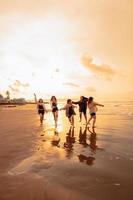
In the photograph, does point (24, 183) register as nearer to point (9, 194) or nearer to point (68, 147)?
point (9, 194)

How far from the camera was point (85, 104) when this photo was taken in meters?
22.6

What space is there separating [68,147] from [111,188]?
16.4 feet

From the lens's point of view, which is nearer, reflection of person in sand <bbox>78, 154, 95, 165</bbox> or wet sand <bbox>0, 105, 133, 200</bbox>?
Answer: wet sand <bbox>0, 105, 133, 200</bbox>

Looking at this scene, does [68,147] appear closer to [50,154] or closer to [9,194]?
[50,154]

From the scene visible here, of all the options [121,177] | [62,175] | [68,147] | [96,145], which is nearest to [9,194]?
[62,175]

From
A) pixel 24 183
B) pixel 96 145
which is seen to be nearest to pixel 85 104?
pixel 96 145

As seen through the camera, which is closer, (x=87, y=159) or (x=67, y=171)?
(x=67, y=171)

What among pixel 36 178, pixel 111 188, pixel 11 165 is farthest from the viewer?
pixel 11 165

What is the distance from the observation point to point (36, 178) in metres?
7.21

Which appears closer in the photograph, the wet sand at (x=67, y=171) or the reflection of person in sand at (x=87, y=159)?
the wet sand at (x=67, y=171)

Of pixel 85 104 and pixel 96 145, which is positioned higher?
pixel 85 104

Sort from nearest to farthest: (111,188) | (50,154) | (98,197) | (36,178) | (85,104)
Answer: (98,197) → (111,188) → (36,178) → (50,154) → (85,104)

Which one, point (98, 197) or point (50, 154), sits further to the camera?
point (50, 154)

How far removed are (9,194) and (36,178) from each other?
3.61 ft
